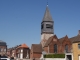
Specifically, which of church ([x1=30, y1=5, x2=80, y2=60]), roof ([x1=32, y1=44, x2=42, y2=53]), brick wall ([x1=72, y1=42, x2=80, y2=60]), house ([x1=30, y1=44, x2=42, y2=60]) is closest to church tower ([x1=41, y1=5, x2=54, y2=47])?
church ([x1=30, y1=5, x2=80, y2=60])

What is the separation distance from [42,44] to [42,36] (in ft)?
11.0

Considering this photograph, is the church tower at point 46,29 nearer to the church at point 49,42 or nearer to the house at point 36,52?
the church at point 49,42

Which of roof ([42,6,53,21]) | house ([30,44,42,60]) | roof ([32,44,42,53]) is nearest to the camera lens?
house ([30,44,42,60])

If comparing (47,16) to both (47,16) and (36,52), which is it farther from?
(36,52)

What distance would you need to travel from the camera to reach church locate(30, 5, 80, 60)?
62531mm

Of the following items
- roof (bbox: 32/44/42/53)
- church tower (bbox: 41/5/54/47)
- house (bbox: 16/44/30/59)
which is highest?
church tower (bbox: 41/5/54/47)

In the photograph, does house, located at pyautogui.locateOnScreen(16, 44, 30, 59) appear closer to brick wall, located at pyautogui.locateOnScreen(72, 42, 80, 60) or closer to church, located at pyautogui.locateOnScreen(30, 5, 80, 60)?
church, located at pyautogui.locateOnScreen(30, 5, 80, 60)

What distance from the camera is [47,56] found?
5125 cm

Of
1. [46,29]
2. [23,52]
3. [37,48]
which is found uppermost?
[46,29]

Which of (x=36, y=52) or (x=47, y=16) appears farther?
(x=47, y=16)

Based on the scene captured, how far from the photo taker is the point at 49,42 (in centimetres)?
6256

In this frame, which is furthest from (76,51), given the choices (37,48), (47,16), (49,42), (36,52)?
(47,16)

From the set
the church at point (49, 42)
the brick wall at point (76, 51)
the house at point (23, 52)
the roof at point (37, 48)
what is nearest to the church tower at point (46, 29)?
the church at point (49, 42)

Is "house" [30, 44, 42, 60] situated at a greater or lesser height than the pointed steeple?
lesser
